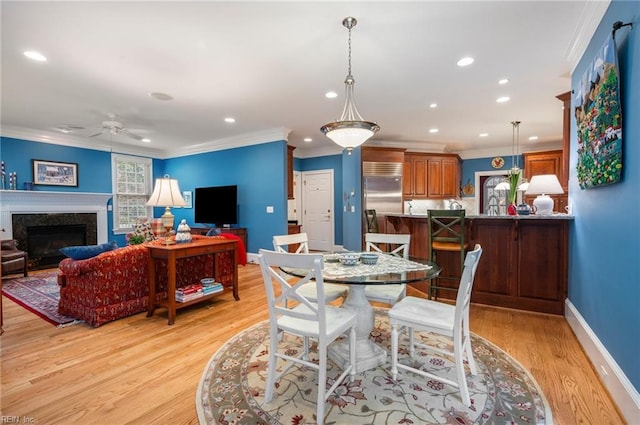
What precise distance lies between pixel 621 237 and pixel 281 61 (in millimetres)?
2886

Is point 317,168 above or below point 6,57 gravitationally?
below

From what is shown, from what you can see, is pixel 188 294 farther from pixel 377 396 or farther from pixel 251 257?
pixel 251 257

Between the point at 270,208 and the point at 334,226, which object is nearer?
the point at 270,208

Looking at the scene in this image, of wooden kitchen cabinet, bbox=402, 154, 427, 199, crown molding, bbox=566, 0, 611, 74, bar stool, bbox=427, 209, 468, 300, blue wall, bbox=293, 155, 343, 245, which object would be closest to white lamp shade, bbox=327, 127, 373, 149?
bar stool, bbox=427, 209, 468, 300

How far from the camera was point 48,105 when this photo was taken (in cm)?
409

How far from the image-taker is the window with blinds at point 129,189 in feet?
21.8

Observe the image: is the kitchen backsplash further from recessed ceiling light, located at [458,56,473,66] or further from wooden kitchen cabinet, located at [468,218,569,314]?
recessed ceiling light, located at [458,56,473,66]

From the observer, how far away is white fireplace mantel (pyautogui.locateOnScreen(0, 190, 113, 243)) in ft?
16.7

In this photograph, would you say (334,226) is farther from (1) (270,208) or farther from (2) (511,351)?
(2) (511,351)

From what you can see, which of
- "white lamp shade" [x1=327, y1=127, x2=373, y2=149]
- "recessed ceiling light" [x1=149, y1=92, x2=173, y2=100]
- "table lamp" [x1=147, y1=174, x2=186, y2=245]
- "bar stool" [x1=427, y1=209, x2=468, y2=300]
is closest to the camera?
"white lamp shade" [x1=327, y1=127, x2=373, y2=149]

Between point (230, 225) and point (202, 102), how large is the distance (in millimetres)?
2880

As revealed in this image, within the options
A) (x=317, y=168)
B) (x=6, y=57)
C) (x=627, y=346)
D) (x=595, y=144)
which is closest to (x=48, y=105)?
(x=6, y=57)

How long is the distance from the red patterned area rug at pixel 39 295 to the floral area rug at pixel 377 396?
2.05 metres

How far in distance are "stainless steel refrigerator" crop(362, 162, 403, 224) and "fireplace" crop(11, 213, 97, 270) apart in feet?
18.7
